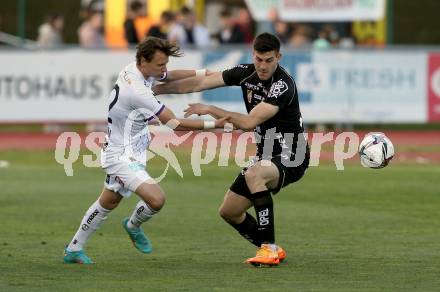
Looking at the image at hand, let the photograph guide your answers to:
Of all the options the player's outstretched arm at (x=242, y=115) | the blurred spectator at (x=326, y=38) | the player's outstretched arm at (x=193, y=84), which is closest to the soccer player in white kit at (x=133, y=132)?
the player's outstretched arm at (x=242, y=115)

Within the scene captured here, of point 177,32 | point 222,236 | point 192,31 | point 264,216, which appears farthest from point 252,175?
point 192,31

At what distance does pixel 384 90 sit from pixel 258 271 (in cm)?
1609

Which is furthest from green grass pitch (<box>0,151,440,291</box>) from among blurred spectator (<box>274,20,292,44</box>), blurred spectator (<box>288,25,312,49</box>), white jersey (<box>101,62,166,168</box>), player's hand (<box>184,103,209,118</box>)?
blurred spectator (<box>274,20,292,44</box>)

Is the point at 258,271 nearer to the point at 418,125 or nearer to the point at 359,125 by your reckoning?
the point at 359,125

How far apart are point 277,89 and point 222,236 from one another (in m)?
2.66

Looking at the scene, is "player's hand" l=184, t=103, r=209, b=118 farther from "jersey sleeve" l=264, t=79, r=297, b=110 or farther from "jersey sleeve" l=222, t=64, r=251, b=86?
"jersey sleeve" l=222, t=64, r=251, b=86

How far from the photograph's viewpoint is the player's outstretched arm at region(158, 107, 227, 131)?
10664 mm

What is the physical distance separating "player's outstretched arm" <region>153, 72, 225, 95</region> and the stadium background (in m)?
1.63

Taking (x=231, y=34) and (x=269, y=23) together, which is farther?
(x=269, y=23)

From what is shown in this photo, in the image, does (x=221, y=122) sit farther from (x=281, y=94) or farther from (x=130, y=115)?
(x=130, y=115)

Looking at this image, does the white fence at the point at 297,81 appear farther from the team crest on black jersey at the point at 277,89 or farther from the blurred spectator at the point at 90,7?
the team crest on black jersey at the point at 277,89

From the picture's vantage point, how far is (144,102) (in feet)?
35.5

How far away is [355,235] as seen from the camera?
43.1 feet

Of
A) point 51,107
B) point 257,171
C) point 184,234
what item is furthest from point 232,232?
point 51,107
